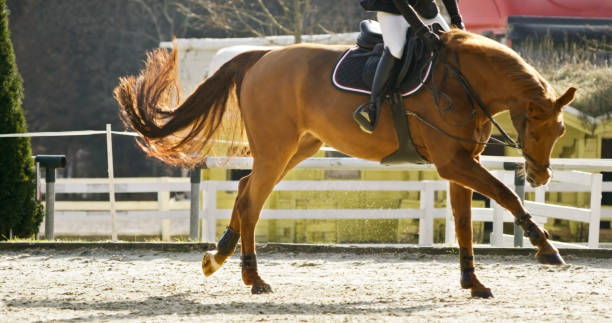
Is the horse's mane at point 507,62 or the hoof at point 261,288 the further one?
the hoof at point 261,288

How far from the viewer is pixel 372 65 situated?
628 centimetres

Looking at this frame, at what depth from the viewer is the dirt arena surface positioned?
5.30 m

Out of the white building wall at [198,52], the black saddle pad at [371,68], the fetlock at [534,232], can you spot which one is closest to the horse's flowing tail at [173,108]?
the black saddle pad at [371,68]

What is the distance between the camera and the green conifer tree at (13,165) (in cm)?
984

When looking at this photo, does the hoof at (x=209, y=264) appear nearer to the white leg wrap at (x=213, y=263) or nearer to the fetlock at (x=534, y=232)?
the white leg wrap at (x=213, y=263)

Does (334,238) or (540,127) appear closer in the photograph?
(540,127)

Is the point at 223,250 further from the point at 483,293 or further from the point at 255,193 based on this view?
the point at 483,293

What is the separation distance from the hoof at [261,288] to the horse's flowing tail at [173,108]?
137 centimetres

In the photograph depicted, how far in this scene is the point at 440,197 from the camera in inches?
582

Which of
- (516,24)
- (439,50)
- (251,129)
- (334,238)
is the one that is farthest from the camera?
(516,24)

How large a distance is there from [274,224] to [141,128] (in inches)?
292

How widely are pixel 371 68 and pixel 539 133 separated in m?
1.28

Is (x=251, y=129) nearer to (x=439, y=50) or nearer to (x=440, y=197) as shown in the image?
(x=439, y=50)

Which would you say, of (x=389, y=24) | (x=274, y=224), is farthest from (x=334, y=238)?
(x=389, y=24)
